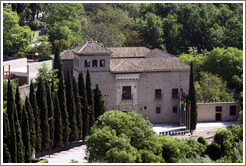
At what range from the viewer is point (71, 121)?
6425 centimetres

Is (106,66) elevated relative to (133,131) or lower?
elevated

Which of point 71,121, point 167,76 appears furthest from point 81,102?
point 167,76

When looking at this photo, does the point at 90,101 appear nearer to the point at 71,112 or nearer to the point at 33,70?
the point at 71,112

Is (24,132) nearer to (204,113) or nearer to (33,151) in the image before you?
(33,151)

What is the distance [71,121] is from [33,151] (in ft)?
19.6

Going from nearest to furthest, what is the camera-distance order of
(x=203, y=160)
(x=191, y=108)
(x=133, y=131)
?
1. (x=203, y=160)
2. (x=133, y=131)
3. (x=191, y=108)

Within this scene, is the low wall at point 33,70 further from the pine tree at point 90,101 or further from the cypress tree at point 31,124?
the cypress tree at point 31,124

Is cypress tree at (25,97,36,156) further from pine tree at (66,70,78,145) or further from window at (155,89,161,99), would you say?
window at (155,89,161,99)

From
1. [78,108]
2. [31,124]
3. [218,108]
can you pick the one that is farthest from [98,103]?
[218,108]

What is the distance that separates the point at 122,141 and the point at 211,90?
26912mm

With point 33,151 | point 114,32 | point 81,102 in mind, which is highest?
point 114,32

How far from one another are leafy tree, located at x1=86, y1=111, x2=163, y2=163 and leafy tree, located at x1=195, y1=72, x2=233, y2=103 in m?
21.2

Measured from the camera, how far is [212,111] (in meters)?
75.3

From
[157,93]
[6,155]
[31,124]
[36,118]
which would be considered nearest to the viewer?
[6,155]
